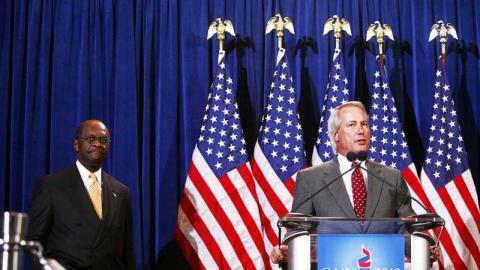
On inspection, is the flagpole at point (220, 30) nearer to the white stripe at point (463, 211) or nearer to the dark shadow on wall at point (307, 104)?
the dark shadow on wall at point (307, 104)

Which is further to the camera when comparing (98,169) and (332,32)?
(332,32)

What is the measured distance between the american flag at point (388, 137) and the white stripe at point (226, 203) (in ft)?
3.74

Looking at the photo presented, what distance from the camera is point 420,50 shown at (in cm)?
589

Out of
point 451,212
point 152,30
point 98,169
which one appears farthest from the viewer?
point 152,30

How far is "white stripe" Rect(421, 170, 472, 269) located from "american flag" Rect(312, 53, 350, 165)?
0.80 m

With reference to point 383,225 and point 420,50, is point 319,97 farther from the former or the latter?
point 383,225

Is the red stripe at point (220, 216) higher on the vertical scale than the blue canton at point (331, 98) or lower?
lower

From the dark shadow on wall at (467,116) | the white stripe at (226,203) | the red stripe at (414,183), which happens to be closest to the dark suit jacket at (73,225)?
the white stripe at (226,203)

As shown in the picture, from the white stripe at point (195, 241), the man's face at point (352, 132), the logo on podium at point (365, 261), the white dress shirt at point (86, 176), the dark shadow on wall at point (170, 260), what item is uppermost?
the man's face at point (352, 132)

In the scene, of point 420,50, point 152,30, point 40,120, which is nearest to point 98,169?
point 40,120

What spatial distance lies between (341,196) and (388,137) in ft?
7.37

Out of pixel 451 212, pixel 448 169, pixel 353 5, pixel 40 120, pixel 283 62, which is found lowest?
pixel 451 212

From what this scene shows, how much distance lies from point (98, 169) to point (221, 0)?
6.97ft

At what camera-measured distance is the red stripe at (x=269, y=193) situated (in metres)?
5.29
